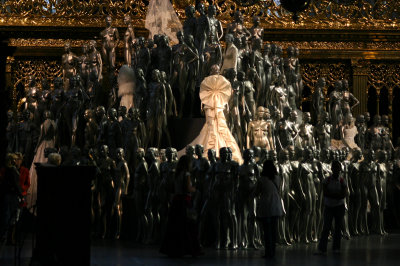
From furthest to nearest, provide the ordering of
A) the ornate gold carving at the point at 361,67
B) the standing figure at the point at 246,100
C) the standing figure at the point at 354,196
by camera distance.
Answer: the ornate gold carving at the point at 361,67 → the standing figure at the point at 246,100 → the standing figure at the point at 354,196

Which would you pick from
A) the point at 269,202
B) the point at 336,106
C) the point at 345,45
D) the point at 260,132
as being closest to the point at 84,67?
the point at 260,132

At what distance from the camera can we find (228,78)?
67.2 ft

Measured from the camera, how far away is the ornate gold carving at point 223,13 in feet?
90.8

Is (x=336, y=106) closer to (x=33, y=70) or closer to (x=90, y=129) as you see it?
(x=90, y=129)

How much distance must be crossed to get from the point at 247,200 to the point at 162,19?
27.8 feet

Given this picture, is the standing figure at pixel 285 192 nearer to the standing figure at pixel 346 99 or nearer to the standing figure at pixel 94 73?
the standing figure at pixel 94 73

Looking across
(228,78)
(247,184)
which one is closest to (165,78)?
(228,78)

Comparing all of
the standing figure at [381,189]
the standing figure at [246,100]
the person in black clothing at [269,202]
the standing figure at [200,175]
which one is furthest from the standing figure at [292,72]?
the person in black clothing at [269,202]

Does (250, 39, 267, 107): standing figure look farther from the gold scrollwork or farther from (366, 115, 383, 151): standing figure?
the gold scrollwork

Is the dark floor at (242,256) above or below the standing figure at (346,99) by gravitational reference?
below

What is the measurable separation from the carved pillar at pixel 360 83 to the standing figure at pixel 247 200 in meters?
11.8

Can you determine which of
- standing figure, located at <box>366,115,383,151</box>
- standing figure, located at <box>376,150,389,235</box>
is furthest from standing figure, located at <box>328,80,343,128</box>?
standing figure, located at <box>376,150,389,235</box>

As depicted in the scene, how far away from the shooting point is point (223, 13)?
2775 centimetres

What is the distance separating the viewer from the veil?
2322 centimetres
